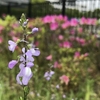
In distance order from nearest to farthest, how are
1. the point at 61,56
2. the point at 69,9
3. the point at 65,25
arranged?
the point at 61,56 → the point at 65,25 → the point at 69,9

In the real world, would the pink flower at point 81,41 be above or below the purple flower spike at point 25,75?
below

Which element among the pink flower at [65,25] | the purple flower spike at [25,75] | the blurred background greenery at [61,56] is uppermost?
the purple flower spike at [25,75]

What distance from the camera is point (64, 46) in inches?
275

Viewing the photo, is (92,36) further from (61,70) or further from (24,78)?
(24,78)

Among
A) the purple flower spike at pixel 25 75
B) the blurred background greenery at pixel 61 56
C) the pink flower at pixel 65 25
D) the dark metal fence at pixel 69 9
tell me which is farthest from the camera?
the dark metal fence at pixel 69 9

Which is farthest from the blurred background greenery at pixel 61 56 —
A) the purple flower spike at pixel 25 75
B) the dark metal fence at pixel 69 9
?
the dark metal fence at pixel 69 9

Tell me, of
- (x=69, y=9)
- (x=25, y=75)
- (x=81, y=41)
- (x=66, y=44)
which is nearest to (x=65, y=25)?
(x=81, y=41)

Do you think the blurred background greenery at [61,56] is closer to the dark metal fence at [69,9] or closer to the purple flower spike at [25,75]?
the purple flower spike at [25,75]

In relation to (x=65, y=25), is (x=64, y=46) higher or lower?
lower

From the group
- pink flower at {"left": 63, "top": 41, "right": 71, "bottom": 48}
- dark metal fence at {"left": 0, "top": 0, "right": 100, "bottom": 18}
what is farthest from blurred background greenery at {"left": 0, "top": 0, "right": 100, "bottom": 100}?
dark metal fence at {"left": 0, "top": 0, "right": 100, "bottom": 18}

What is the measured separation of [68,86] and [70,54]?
1100mm

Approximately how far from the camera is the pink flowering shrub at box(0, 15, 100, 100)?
642 cm

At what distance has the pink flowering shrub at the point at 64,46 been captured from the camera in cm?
642

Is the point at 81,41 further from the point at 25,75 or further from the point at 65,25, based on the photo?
the point at 25,75
